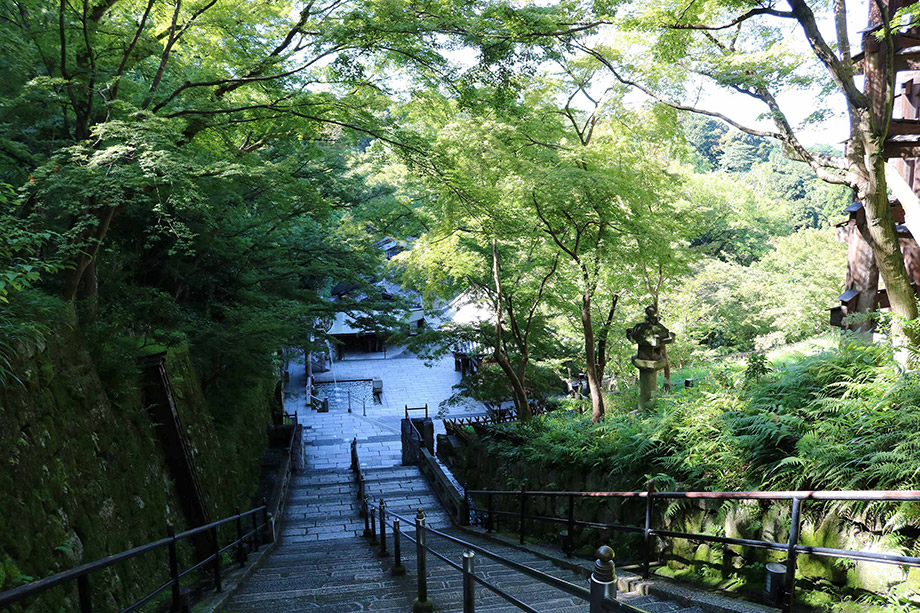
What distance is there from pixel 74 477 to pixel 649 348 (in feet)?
26.3

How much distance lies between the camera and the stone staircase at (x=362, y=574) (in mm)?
5343

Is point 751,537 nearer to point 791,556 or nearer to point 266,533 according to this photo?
point 791,556

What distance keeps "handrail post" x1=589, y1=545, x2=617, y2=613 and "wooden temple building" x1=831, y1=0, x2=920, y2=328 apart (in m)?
6.88

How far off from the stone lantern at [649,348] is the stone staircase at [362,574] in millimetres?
3576

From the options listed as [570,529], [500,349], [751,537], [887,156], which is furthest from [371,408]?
[751,537]

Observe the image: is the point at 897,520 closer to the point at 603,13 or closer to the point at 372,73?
the point at 603,13

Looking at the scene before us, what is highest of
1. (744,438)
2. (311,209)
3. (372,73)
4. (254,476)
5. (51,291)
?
(372,73)

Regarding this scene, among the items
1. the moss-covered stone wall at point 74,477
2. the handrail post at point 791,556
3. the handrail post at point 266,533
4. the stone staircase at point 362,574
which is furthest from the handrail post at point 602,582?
the handrail post at point 266,533

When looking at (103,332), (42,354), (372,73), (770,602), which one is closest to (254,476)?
(103,332)

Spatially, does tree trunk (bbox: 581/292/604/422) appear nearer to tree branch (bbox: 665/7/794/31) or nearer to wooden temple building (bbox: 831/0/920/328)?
wooden temple building (bbox: 831/0/920/328)

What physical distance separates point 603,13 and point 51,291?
874 centimetres

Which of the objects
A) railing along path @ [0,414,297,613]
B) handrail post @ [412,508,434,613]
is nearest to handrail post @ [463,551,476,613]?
handrail post @ [412,508,434,613]

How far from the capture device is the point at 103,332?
23.2ft

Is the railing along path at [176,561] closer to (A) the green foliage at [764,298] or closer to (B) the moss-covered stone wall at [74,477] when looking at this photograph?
(B) the moss-covered stone wall at [74,477]
